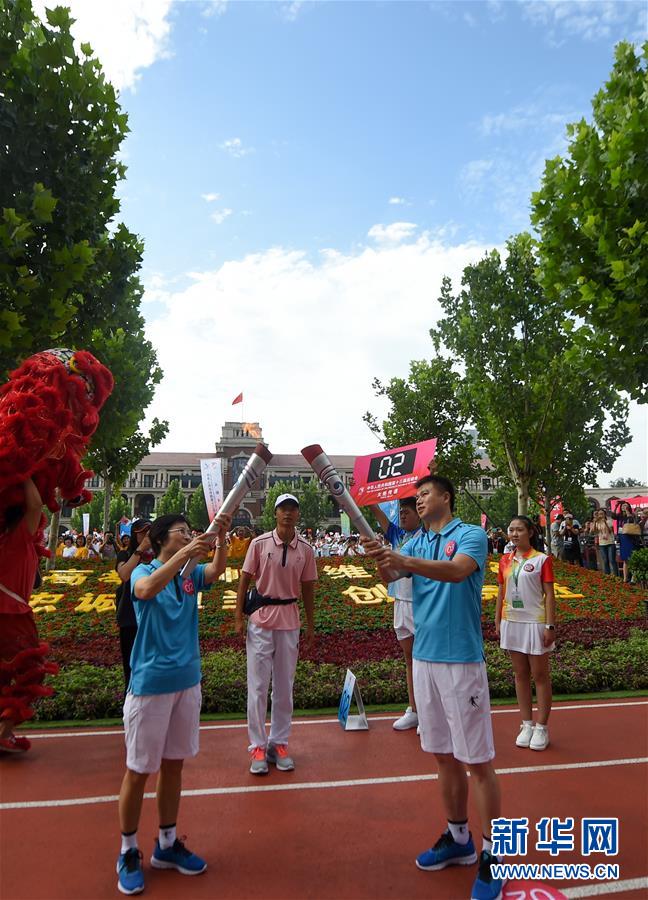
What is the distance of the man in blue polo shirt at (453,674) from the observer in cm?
303

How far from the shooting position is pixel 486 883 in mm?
2883

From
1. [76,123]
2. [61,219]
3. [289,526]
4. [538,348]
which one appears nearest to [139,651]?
[289,526]

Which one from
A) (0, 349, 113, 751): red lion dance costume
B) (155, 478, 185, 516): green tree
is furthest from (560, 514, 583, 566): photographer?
(155, 478, 185, 516): green tree

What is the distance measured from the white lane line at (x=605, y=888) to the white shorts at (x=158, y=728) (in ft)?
7.09

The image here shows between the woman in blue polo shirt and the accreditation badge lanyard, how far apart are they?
123 inches

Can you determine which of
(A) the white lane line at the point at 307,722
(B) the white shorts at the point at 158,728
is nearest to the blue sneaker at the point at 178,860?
(B) the white shorts at the point at 158,728

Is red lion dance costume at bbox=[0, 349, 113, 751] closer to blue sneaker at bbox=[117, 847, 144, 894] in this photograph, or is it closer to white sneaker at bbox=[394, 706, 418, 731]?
blue sneaker at bbox=[117, 847, 144, 894]

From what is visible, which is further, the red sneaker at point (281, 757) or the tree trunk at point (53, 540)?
the tree trunk at point (53, 540)

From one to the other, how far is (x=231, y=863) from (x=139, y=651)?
4.34 ft

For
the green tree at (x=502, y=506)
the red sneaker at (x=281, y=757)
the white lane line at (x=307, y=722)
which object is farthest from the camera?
the green tree at (x=502, y=506)

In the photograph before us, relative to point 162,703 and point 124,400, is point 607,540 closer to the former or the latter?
point 124,400

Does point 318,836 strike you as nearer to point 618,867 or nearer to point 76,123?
point 618,867

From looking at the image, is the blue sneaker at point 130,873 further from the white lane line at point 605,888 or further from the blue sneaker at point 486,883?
the white lane line at point 605,888

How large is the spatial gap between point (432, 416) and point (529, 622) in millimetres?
22363
